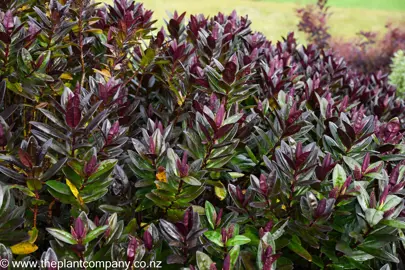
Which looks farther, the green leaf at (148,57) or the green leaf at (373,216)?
the green leaf at (148,57)

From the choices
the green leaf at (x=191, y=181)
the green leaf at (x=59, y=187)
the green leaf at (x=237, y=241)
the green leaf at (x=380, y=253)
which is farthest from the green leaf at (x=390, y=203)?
the green leaf at (x=59, y=187)

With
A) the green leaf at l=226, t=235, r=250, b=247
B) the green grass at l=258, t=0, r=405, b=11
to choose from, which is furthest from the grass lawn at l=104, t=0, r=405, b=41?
the green leaf at l=226, t=235, r=250, b=247

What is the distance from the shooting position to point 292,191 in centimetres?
138

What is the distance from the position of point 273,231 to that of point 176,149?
0.51 metres

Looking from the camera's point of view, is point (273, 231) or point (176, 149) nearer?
point (273, 231)

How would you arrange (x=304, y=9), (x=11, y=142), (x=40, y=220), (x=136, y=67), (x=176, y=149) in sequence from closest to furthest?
(x=11, y=142) → (x=40, y=220) → (x=176, y=149) → (x=136, y=67) → (x=304, y=9)

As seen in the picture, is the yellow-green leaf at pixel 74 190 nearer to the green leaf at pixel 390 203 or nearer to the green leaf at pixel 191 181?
the green leaf at pixel 191 181

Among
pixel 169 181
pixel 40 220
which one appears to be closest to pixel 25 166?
pixel 40 220

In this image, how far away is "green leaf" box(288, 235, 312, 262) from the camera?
4.37 ft

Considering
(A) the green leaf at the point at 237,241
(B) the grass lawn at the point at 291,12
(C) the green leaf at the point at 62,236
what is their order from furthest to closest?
(B) the grass lawn at the point at 291,12
(A) the green leaf at the point at 237,241
(C) the green leaf at the point at 62,236

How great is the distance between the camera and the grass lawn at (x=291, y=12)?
11.6m

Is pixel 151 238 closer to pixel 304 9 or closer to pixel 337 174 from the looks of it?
pixel 337 174

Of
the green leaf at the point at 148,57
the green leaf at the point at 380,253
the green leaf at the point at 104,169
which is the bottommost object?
the green leaf at the point at 380,253

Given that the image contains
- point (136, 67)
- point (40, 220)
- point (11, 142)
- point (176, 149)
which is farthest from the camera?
point (136, 67)
